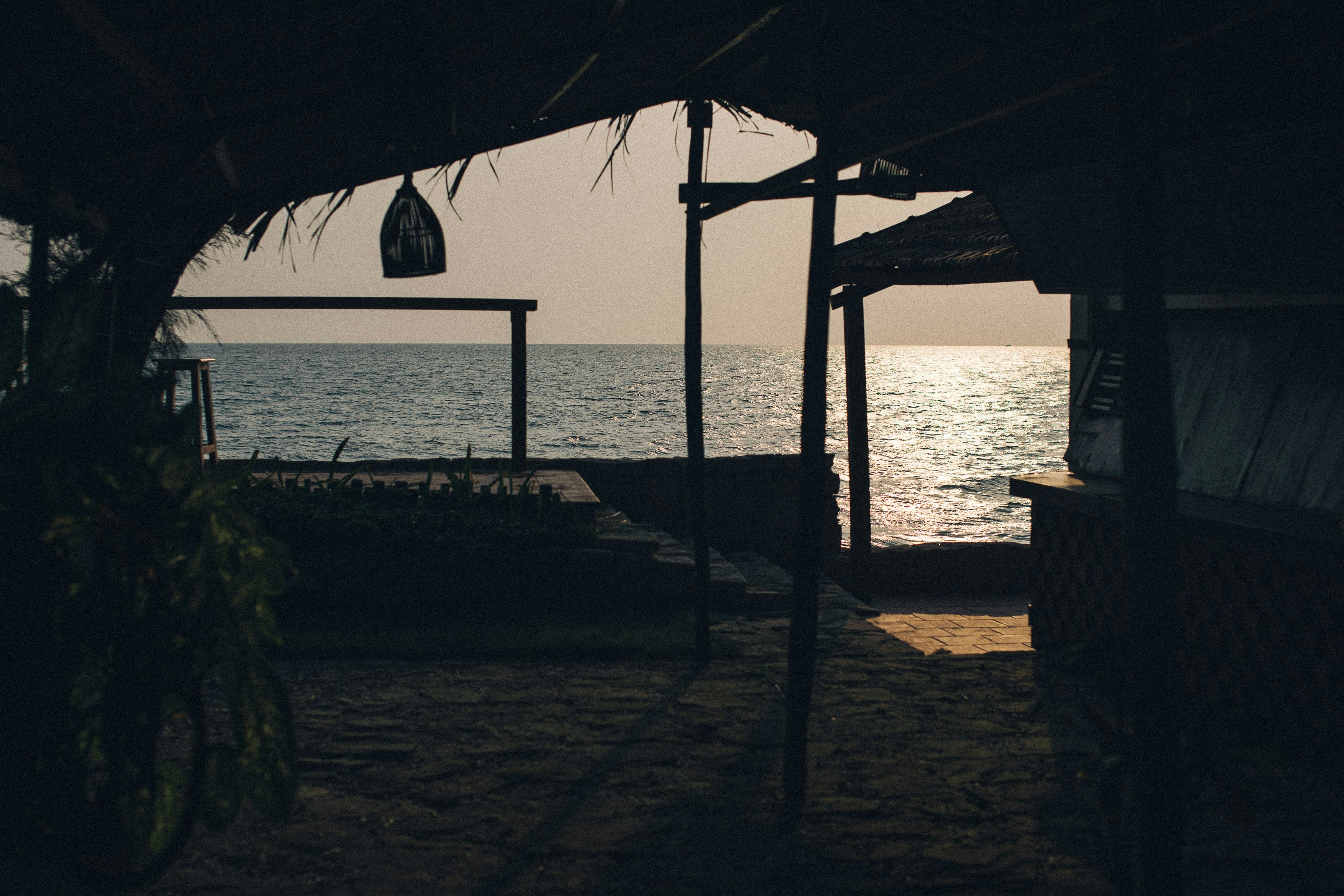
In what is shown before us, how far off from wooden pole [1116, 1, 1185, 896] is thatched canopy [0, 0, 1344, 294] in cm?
7

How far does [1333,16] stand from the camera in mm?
2961

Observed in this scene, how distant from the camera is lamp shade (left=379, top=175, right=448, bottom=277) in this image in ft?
14.3

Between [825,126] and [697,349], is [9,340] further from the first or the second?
[697,349]

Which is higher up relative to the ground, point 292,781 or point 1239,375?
point 1239,375

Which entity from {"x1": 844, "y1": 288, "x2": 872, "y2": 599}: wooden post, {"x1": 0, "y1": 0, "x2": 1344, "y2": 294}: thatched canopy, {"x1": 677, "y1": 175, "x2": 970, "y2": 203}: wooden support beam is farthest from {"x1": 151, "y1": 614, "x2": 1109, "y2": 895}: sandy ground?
{"x1": 844, "y1": 288, "x2": 872, "y2": 599}: wooden post

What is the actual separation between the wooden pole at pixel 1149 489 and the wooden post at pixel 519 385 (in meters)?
6.60

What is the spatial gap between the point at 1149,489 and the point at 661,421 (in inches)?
2213

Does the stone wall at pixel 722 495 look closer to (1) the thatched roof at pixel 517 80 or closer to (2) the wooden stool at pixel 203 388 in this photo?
(2) the wooden stool at pixel 203 388

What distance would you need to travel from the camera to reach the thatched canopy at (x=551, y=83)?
2951 mm

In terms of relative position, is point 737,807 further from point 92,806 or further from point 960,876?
point 92,806

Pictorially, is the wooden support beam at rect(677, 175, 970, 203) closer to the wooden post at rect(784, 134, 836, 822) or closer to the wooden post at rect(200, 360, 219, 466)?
the wooden post at rect(784, 134, 836, 822)

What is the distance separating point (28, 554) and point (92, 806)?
22.3 inches

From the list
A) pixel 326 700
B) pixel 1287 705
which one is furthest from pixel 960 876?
pixel 326 700

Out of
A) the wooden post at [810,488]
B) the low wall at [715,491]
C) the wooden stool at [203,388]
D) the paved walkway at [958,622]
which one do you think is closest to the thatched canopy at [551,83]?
the wooden post at [810,488]
